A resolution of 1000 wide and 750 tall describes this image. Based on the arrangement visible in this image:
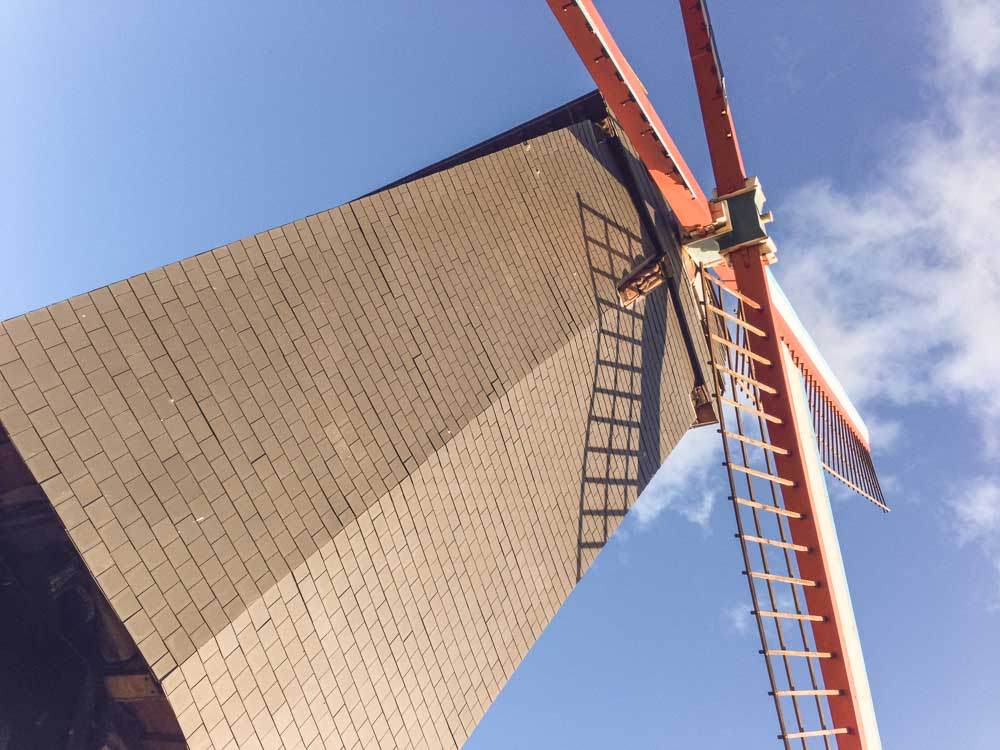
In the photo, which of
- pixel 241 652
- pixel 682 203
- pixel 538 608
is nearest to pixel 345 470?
pixel 241 652

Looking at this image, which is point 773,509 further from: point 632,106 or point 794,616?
point 632,106

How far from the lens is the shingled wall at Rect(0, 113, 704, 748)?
8102 mm

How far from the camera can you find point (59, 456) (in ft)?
25.6

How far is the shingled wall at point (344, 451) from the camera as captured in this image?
8.10 meters

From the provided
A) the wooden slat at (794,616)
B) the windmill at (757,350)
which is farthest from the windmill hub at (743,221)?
the wooden slat at (794,616)

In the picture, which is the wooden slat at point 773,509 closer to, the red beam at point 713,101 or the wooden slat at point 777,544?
the wooden slat at point 777,544

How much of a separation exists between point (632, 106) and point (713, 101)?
2.06 meters

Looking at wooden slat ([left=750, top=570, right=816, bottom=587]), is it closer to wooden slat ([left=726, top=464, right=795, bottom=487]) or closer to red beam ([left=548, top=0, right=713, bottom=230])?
wooden slat ([left=726, top=464, right=795, bottom=487])

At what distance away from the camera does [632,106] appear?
612 inches

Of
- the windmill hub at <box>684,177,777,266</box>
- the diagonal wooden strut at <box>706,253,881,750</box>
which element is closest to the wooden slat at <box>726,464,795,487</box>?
the diagonal wooden strut at <box>706,253,881,750</box>

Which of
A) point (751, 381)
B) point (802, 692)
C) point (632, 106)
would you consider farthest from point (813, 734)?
point (632, 106)

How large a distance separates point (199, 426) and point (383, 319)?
381 centimetres

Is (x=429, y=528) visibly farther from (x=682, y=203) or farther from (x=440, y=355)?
(x=682, y=203)

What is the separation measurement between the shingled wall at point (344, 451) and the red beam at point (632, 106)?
256 centimetres
